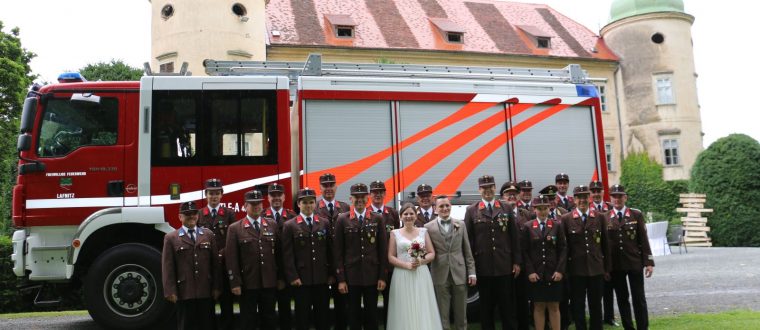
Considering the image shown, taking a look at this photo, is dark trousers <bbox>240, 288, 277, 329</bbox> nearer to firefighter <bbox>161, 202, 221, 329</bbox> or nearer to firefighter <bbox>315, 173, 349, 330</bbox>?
firefighter <bbox>161, 202, 221, 329</bbox>

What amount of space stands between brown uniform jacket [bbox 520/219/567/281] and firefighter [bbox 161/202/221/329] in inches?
132

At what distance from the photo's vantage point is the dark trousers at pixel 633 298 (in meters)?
6.81

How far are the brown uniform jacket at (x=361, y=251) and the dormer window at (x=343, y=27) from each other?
2351 cm

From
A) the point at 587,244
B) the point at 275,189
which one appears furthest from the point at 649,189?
the point at 275,189

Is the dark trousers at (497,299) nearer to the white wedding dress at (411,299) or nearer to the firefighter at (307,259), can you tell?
the white wedding dress at (411,299)

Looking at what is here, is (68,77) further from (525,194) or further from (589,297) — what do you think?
(589,297)

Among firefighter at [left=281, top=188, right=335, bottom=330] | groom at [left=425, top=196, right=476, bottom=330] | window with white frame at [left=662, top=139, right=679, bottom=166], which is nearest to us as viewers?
firefighter at [left=281, top=188, right=335, bottom=330]

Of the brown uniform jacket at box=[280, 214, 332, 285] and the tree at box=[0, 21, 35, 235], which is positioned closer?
the brown uniform jacket at box=[280, 214, 332, 285]

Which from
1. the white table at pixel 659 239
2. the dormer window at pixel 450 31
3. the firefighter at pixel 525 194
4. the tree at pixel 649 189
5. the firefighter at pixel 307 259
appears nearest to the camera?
the firefighter at pixel 307 259

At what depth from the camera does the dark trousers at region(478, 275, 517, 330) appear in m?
6.52

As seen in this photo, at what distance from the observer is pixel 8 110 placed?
20.0 meters

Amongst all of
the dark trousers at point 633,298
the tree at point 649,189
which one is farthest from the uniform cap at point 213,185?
the tree at point 649,189

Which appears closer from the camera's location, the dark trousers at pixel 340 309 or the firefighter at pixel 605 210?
the dark trousers at pixel 340 309

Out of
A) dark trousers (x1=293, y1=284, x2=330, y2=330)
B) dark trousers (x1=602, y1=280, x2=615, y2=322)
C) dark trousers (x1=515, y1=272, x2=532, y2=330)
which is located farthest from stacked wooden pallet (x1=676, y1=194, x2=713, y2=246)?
dark trousers (x1=293, y1=284, x2=330, y2=330)
